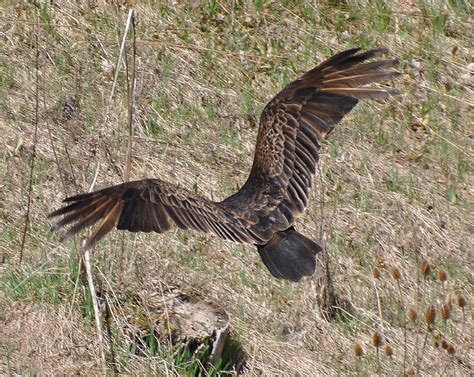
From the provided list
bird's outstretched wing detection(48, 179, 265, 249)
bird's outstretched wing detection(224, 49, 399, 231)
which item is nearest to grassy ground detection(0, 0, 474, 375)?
bird's outstretched wing detection(224, 49, 399, 231)

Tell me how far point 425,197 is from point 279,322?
6.37 ft

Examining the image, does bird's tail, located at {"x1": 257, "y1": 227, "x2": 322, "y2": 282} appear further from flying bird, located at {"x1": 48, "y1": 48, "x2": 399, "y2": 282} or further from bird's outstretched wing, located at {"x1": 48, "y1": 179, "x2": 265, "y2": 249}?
bird's outstretched wing, located at {"x1": 48, "y1": 179, "x2": 265, "y2": 249}

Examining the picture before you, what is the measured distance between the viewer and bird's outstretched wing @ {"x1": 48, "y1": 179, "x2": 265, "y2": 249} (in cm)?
494

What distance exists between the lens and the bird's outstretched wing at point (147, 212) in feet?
16.2

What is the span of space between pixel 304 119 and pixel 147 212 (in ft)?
5.27

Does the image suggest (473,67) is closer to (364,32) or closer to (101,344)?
(364,32)

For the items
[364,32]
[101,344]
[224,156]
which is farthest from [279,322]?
[364,32]

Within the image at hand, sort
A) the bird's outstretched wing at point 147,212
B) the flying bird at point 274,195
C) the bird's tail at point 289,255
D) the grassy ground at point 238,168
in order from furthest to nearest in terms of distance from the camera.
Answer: the grassy ground at point 238,168 < the bird's tail at point 289,255 < the flying bird at point 274,195 < the bird's outstretched wing at point 147,212

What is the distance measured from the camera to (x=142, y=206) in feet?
17.1

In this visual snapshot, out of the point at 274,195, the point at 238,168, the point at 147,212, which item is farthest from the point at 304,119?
the point at 147,212

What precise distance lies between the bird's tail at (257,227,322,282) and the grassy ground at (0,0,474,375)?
12.9 inches

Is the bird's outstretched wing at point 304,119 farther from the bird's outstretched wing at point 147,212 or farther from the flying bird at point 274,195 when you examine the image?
the bird's outstretched wing at point 147,212

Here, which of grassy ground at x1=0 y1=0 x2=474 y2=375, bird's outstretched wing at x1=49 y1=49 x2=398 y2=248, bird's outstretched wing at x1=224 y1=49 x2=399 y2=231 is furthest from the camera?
bird's outstretched wing at x1=224 y1=49 x2=399 y2=231

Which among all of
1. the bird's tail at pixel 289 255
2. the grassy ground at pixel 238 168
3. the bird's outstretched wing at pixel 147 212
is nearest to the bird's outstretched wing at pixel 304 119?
the grassy ground at pixel 238 168
